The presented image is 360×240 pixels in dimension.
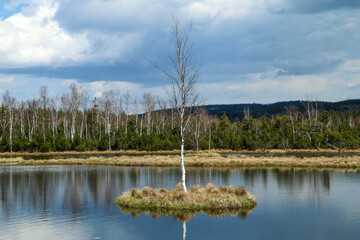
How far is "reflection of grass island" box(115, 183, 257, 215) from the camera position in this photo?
60.9ft

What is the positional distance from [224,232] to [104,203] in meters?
9.04

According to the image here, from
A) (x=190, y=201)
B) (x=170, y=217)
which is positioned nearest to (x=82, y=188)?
(x=190, y=201)

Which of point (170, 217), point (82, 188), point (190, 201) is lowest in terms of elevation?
point (82, 188)

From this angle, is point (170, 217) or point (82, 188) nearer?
point (170, 217)

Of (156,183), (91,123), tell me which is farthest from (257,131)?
(156,183)

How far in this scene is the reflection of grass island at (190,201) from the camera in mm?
18573

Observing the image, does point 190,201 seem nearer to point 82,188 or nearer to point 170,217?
point 170,217

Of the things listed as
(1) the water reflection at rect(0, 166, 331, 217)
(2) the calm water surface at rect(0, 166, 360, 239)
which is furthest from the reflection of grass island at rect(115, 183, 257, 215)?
(1) the water reflection at rect(0, 166, 331, 217)

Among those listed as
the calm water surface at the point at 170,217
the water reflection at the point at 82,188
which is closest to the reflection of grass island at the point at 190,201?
the calm water surface at the point at 170,217

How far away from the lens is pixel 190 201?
18.9 meters

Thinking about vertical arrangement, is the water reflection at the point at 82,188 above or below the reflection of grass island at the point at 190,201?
below

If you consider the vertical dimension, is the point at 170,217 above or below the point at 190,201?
below

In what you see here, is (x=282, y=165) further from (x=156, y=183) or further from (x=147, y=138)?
(x=147, y=138)

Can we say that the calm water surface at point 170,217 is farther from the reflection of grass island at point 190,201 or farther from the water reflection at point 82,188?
the reflection of grass island at point 190,201
